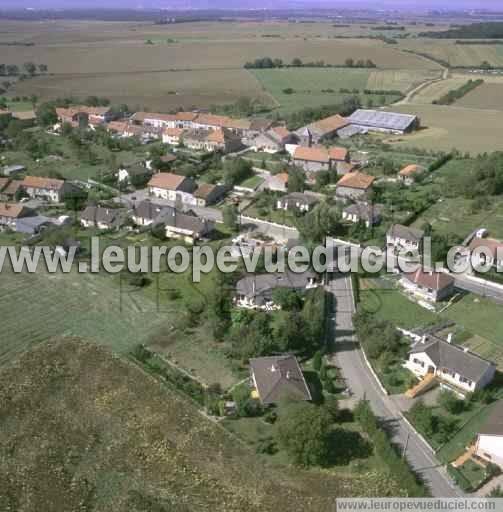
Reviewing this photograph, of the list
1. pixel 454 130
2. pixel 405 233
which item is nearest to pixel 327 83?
pixel 454 130

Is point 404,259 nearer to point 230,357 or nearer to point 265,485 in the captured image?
point 230,357

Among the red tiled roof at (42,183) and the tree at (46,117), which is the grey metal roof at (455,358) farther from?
the tree at (46,117)

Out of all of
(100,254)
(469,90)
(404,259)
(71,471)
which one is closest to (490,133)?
(469,90)

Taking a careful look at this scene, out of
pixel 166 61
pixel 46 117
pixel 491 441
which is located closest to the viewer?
pixel 491 441

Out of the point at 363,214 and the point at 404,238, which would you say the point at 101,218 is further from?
the point at 404,238

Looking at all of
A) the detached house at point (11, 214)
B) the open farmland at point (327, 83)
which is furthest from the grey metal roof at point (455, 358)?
the open farmland at point (327, 83)

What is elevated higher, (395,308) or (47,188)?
(47,188)

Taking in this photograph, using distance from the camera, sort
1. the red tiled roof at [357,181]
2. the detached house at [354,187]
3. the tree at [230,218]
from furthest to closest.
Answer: the red tiled roof at [357,181], the detached house at [354,187], the tree at [230,218]
